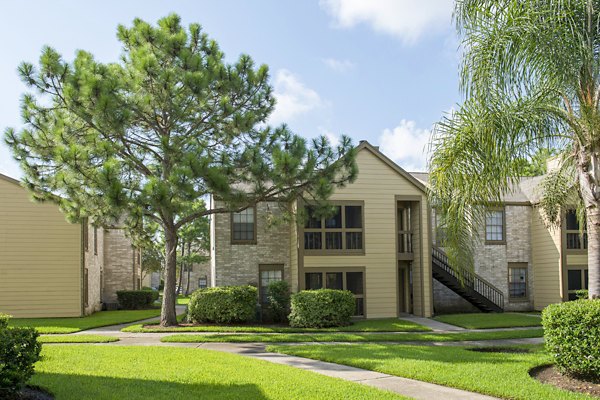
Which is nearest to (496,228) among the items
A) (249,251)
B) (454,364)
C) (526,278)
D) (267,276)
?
(526,278)

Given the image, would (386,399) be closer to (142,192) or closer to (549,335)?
(549,335)

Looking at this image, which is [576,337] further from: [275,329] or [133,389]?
[275,329]

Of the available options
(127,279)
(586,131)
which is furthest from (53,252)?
(586,131)

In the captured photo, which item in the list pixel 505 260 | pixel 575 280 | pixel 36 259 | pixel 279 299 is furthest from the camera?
pixel 505 260

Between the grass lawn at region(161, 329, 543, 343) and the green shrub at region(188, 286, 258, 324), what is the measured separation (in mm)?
2391

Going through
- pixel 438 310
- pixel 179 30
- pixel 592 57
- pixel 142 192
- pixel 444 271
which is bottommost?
pixel 438 310

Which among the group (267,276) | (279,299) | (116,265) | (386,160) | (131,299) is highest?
(386,160)

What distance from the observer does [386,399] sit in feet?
26.1

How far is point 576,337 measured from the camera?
9.07 meters

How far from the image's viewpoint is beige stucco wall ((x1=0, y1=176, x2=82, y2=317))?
884 inches

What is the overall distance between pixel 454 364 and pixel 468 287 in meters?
12.9

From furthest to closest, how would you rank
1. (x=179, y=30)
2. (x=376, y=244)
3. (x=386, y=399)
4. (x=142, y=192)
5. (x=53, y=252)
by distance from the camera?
1. (x=53, y=252)
2. (x=376, y=244)
3. (x=179, y=30)
4. (x=142, y=192)
5. (x=386, y=399)

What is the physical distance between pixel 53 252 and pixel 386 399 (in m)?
18.7

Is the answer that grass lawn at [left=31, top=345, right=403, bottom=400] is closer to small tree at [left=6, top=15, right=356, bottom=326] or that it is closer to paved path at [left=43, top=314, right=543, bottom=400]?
paved path at [left=43, top=314, right=543, bottom=400]
